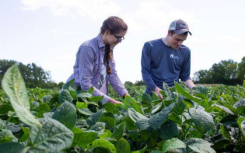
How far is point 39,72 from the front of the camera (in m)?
78.8

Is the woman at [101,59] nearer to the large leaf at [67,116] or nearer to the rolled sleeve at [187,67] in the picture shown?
the rolled sleeve at [187,67]

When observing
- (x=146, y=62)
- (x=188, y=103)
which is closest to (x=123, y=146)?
(x=188, y=103)

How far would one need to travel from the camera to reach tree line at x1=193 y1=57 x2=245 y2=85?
2768 inches

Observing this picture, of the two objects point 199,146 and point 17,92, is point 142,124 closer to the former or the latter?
point 199,146

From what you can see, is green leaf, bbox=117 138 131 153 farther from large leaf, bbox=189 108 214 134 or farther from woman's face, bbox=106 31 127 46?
woman's face, bbox=106 31 127 46

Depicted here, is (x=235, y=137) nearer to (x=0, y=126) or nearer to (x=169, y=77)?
(x=0, y=126)

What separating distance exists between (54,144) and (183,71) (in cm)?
441

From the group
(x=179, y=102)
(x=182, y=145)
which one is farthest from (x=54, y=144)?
(x=179, y=102)

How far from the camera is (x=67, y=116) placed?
792mm

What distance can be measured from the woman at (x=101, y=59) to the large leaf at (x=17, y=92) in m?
2.33

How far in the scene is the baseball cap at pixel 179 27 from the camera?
4.32 meters

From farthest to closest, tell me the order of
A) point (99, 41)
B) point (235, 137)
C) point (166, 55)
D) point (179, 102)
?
point (166, 55)
point (99, 41)
point (235, 137)
point (179, 102)

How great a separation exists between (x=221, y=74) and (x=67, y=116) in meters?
77.4

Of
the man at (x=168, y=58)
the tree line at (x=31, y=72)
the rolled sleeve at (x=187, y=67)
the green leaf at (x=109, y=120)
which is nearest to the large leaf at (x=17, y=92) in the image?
the green leaf at (x=109, y=120)
